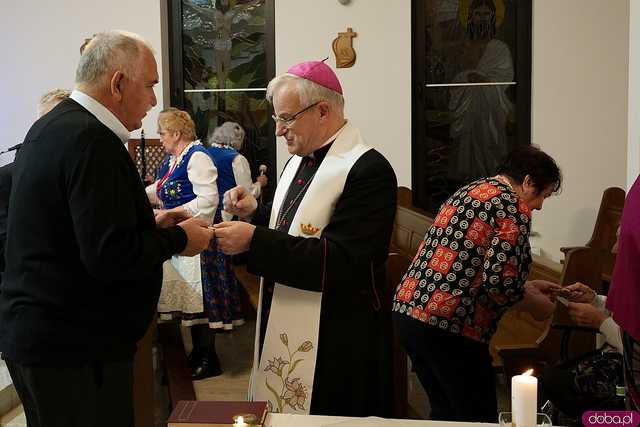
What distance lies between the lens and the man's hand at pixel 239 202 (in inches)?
110

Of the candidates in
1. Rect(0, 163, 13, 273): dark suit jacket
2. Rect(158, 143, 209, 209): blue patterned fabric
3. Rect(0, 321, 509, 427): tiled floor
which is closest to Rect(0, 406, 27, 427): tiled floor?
Rect(0, 321, 509, 427): tiled floor

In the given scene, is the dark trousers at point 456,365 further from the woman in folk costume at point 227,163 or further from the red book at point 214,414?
the woman in folk costume at point 227,163

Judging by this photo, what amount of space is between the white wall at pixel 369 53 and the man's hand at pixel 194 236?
15.7 ft

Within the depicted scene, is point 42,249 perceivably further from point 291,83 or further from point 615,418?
point 615,418

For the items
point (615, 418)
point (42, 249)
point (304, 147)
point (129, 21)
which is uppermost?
point (129, 21)

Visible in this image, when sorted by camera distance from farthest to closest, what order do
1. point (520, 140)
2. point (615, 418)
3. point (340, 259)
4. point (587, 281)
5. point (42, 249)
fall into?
point (520, 140) < point (587, 281) < point (340, 259) < point (42, 249) < point (615, 418)

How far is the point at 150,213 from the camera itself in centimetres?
215

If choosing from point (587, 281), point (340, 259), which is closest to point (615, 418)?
point (340, 259)

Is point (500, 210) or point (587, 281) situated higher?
point (500, 210)

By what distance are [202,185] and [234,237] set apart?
8.51 feet

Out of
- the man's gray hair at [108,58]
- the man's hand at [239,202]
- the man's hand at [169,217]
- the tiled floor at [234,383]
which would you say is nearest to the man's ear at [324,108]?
the man's hand at [239,202]

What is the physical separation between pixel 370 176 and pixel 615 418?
3.45 ft

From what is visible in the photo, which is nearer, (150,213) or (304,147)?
(150,213)

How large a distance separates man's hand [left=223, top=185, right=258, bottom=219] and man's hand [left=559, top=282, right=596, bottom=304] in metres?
1.21
